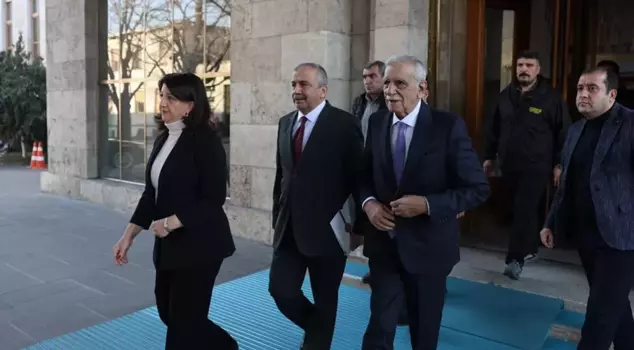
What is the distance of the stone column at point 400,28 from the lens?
5.80 metres

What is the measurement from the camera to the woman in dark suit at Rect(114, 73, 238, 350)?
10.4 feet

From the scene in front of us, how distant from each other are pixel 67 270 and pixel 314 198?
3760mm

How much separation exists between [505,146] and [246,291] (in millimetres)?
2685

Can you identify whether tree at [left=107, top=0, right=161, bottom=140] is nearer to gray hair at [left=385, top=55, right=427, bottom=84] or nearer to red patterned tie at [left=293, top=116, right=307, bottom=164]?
red patterned tie at [left=293, top=116, right=307, bottom=164]

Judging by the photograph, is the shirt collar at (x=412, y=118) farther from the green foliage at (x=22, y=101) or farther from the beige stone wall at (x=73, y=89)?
the green foliage at (x=22, y=101)

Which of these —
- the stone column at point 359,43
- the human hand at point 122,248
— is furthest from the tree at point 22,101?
the human hand at point 122,248

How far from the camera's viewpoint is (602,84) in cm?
331

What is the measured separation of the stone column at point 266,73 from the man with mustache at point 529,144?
205cm

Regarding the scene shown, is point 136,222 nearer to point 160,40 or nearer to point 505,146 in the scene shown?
point 505,146

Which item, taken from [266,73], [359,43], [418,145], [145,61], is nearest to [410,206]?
[418,145]

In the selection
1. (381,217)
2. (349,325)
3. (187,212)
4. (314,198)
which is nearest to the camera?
(381,217)

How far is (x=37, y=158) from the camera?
17500mm

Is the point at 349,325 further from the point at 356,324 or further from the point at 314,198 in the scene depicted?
the point at 314,198

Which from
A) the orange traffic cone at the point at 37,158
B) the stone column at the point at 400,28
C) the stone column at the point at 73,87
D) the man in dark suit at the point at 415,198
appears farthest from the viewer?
the orange traffic cone at the point at 37,158
